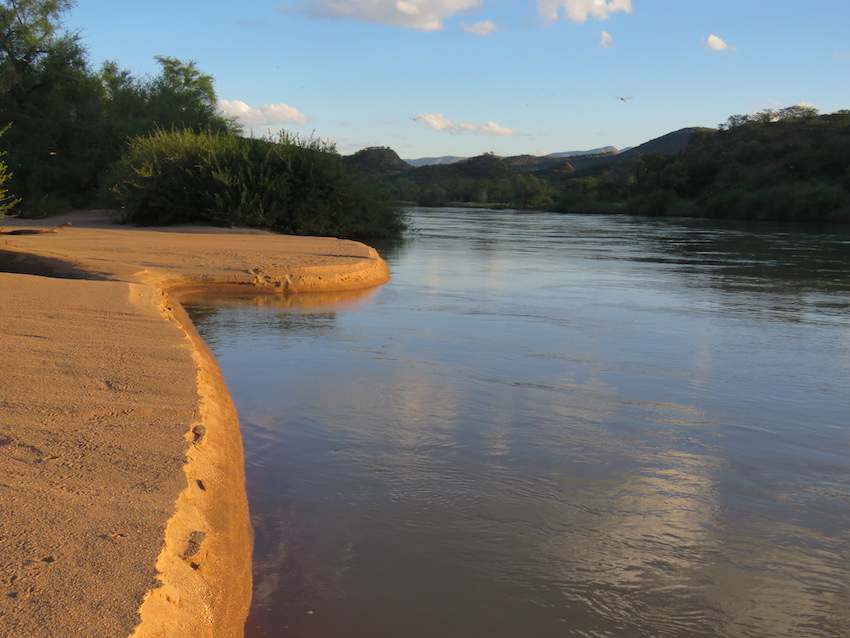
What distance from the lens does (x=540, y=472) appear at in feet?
17.1

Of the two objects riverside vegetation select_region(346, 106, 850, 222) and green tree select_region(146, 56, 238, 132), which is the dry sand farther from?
riverside vegetation select_region(346, 106, 850, 222)

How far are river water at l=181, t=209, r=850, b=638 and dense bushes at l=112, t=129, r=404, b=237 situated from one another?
47.6ft

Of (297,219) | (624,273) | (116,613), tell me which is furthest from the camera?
(297,219)

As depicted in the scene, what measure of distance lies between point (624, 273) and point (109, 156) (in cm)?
2295

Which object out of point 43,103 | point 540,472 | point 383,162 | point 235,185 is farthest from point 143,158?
point 383,162

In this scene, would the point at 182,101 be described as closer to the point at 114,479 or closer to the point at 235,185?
the point at 235,185

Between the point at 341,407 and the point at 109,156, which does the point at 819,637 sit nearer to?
the point at 341,407

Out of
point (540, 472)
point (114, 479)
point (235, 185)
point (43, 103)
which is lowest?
point (540, 472)

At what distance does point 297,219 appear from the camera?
26.2 metres

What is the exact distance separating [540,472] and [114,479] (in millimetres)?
2572

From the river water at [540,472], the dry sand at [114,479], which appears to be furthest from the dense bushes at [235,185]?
the dry sand at [114,479]

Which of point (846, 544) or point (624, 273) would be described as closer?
point (846, 544)

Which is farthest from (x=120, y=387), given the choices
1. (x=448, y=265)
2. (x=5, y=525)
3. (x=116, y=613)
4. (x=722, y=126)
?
(x=722, y=126)

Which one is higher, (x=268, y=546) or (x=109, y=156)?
(x=109, y=156)
